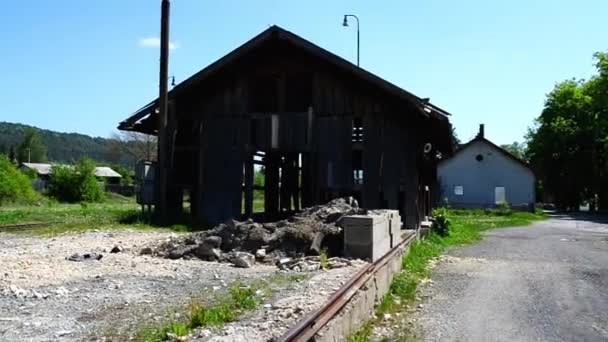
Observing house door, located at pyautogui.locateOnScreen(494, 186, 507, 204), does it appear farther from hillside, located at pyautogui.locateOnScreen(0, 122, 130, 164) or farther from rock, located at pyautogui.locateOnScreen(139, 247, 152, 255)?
hillside, located at pyautogui.locateOnScreen(0, 122, 130, 164)

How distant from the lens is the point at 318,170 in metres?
18.3

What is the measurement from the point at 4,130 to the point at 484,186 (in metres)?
168

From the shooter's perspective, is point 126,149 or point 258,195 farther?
point 126,149

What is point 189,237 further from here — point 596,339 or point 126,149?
point 126,149

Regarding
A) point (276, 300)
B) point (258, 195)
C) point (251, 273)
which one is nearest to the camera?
point (276, 300)

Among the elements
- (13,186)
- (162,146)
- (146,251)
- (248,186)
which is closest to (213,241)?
(146,251)

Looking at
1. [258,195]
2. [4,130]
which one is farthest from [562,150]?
[4,130]

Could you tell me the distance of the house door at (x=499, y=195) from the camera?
5294 cm

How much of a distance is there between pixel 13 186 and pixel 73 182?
7.61 meters

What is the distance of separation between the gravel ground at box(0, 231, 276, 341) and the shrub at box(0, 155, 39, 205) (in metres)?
32.8

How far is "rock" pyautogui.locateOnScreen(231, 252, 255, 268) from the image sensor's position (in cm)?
983

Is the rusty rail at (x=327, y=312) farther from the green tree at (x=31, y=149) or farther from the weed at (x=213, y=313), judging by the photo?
the green tree at (x=31, y=149)

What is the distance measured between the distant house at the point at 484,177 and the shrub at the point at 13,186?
32027 mm

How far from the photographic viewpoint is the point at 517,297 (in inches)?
379
